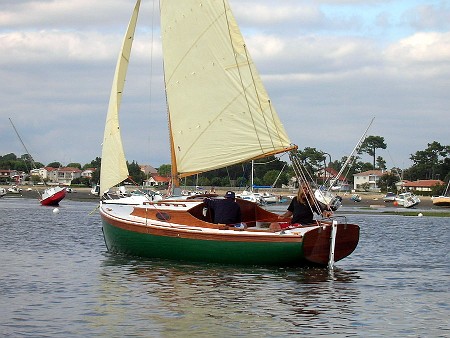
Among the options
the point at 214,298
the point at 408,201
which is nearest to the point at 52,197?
the point at 408,201

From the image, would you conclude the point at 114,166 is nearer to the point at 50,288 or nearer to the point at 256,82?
the point at 256,82

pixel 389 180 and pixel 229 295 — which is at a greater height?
pixel 389 180

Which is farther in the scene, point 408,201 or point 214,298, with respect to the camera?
point 408,201

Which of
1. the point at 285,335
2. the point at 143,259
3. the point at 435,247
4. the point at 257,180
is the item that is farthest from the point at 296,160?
the point at 257,180

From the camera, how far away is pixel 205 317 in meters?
20.5

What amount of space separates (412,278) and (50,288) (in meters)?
11.4

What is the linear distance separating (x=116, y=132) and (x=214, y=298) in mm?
12255

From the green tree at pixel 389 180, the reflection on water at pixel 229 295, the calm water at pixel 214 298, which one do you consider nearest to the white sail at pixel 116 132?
the calm water at pixel 214 298

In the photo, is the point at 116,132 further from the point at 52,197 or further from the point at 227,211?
the point at 52,197

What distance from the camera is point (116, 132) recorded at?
34.0m

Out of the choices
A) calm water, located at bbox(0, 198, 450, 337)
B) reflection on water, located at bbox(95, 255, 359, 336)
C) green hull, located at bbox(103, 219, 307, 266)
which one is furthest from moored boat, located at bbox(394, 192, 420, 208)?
reflection on water, located at bbox(95, 255, 359, 336)

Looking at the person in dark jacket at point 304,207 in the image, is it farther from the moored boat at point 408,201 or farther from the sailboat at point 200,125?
the moored boat at point 408,201

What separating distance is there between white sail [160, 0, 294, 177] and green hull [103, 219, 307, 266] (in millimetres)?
3010

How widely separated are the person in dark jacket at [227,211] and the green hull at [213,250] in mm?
1091
